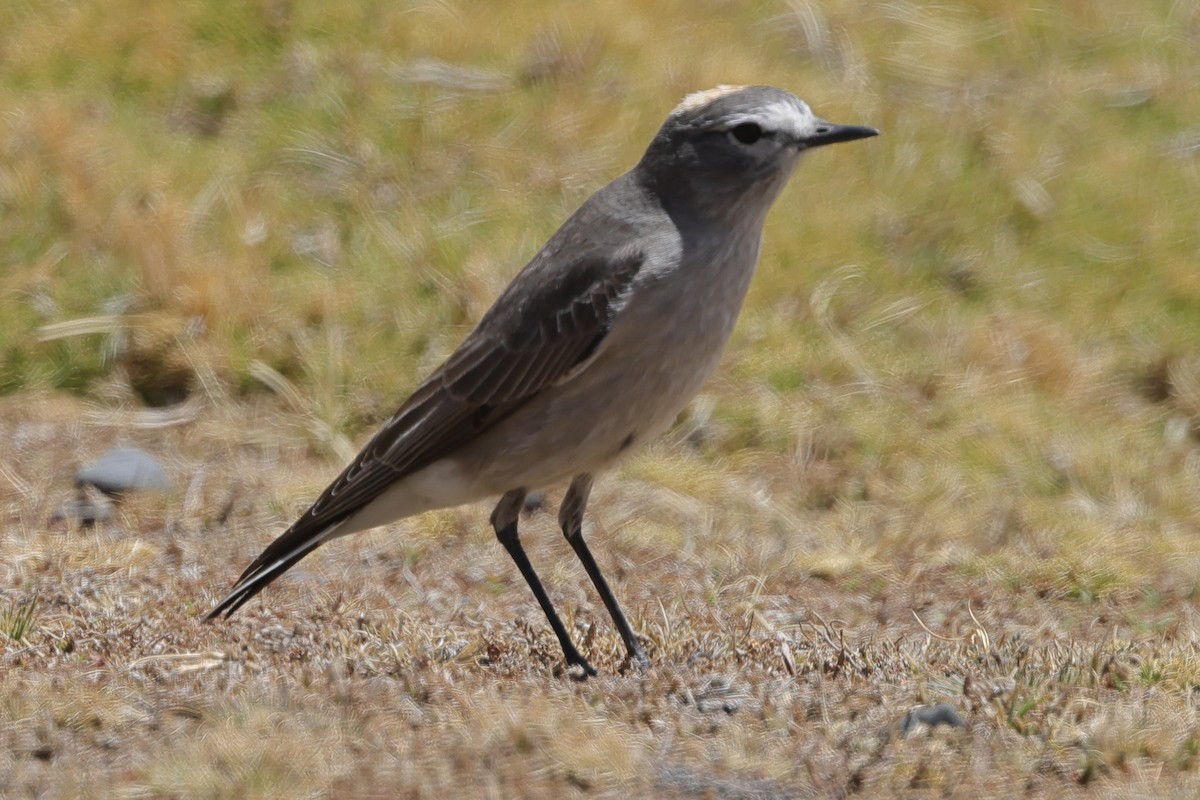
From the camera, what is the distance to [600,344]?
242 inches

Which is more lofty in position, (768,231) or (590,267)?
(590,267)

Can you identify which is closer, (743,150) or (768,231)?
(743,150)

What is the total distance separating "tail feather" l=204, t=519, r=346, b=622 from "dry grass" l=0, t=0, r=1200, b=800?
0.12m

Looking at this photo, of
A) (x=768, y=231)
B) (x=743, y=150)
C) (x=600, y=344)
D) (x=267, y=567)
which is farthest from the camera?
(x=768, y=231)

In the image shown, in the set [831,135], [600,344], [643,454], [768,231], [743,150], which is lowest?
[643,454]

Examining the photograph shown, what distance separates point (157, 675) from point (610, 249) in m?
2.26

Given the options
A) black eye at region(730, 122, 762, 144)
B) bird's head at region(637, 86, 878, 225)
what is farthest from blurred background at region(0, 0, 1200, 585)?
black eye at region(730, 122, 762, 144)

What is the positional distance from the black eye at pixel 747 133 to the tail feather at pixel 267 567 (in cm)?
230

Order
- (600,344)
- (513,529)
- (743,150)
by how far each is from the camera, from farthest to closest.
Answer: (513,529) → (743,150) → (600,344)

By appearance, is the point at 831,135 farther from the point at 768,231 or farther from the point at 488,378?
the point at 768,231

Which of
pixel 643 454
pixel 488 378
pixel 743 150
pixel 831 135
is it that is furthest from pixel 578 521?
pixel 643 454

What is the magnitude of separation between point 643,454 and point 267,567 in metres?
3.23

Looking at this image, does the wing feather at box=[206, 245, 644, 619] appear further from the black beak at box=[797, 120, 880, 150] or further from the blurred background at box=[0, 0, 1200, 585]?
the blurred background at box=[0, 0, 1200, 585]

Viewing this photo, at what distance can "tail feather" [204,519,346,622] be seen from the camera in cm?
636
